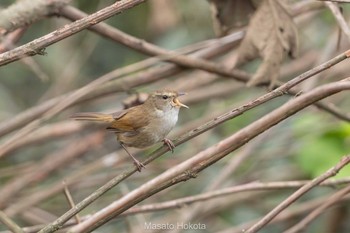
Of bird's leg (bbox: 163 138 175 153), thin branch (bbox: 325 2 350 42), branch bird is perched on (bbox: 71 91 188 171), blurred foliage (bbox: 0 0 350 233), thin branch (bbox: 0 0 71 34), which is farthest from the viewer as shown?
blurred foliage (bbox: 0 0 350 233)

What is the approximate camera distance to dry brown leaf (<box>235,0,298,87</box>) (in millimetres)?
4027

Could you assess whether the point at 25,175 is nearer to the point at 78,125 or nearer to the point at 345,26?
the point at 78,125

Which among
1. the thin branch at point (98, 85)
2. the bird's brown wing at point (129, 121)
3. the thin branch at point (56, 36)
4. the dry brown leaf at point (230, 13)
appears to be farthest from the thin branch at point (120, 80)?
the thin branch at point (56, 36)

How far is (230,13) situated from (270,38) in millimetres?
328

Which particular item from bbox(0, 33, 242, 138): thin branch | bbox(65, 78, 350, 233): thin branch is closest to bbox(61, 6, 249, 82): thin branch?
bbox(0, 33, 242, 138): thin branch

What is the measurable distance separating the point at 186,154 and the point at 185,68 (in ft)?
4.16

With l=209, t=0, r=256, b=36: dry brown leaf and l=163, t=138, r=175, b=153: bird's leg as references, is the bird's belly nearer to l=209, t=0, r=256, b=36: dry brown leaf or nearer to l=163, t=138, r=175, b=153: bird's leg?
l=163, t=138, r=175, b=153: bird's leg

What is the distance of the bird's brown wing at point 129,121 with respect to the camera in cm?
379

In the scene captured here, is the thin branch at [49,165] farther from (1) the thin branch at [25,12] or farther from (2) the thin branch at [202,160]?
(2) the thin branch at [202,160]

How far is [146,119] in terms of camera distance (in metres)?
3.78

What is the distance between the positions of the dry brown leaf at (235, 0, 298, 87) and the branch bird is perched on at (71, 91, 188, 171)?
0.51 metres

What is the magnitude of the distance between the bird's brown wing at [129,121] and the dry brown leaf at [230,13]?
0.75 m

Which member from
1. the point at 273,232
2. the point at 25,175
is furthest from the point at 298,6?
the point at 25,175

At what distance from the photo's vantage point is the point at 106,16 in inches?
102
